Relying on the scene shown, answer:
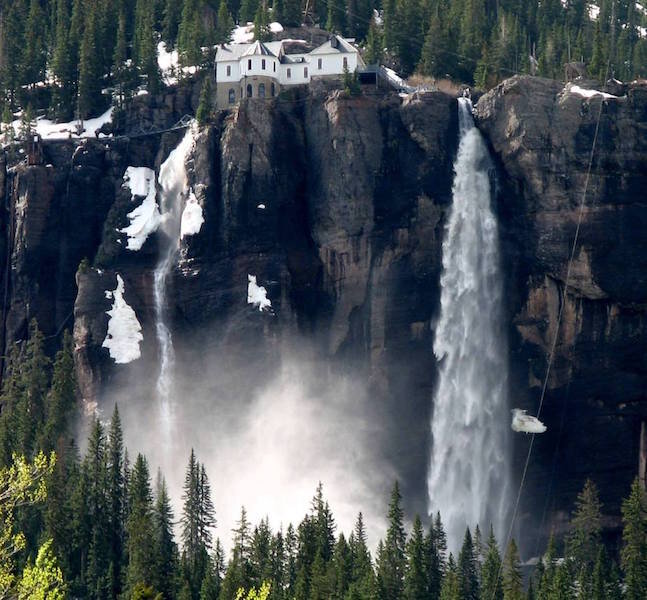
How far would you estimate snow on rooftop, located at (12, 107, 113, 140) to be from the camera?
421ft

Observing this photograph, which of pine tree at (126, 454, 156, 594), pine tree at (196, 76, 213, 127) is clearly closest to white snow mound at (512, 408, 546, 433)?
pine tree at (126, 454, 156, 594)

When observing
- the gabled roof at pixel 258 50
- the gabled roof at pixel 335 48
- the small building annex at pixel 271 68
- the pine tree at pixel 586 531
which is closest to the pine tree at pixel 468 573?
the pine tree at pixel 586 531

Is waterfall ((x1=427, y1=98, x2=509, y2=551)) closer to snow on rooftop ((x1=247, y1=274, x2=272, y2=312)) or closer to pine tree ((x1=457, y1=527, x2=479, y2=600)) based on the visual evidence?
snow on rooftop ((x1=247, y1=274, x2=272, y2=312))

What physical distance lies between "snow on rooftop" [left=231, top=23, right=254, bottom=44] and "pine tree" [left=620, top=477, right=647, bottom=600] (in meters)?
53.7

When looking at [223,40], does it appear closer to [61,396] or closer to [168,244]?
[168,244]

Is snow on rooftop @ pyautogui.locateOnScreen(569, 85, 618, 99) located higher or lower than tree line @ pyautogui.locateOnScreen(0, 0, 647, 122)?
lower

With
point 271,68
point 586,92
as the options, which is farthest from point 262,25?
point 586,92

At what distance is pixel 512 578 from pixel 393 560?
745 cm

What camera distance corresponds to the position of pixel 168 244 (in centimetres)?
12031

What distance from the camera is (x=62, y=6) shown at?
14788 cm

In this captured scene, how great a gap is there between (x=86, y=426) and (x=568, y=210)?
39.2 metres

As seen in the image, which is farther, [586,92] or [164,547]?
[586,92]

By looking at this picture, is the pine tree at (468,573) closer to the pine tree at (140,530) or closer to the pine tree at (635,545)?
the pine tree at (635,545)


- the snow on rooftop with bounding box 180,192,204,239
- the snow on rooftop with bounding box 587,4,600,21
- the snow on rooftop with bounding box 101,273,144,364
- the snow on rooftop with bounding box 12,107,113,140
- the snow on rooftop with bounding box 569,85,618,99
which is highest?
the snow on rooftop with bounding box 587,4,600,21
